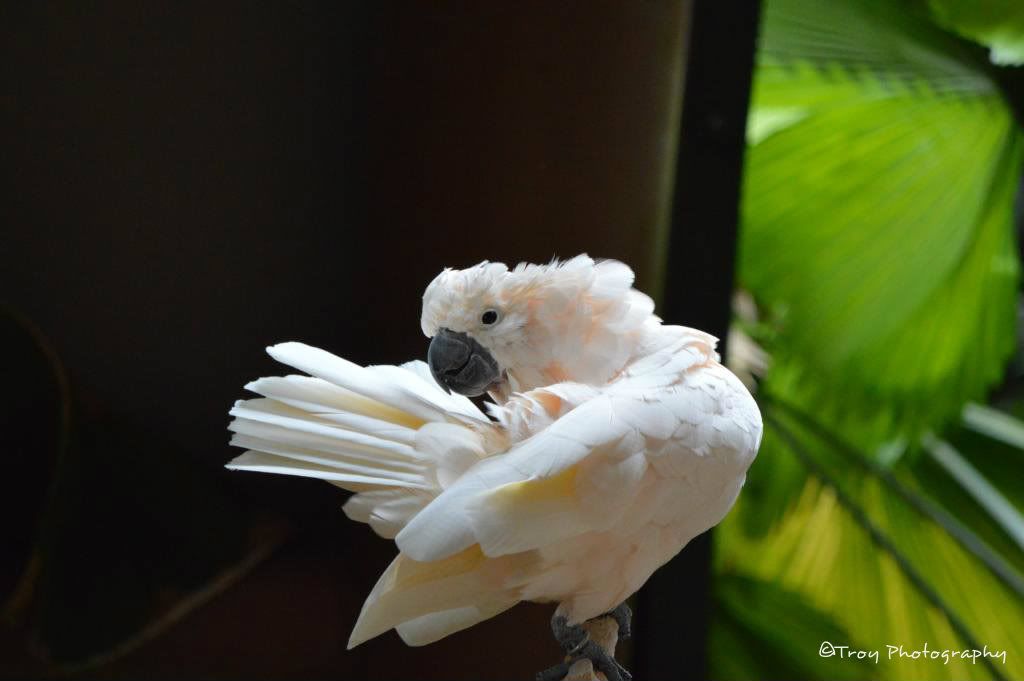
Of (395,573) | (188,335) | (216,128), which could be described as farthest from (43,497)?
(395,573)

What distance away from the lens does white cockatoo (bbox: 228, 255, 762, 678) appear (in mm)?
587

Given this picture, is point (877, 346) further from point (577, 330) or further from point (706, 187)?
point (577, 330)

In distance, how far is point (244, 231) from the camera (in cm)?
108

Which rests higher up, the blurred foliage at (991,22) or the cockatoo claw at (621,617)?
the blurred foliage at (991,22)

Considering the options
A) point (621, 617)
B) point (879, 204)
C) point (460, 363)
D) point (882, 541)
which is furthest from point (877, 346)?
point (460, 363)

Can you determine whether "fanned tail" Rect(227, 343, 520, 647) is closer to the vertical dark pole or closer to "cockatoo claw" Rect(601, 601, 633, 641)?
"cockatoo claw" Rect(601, 601, 633, 641)

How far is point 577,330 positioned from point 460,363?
98 millimetres

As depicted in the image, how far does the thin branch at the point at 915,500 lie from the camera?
1.36 metres

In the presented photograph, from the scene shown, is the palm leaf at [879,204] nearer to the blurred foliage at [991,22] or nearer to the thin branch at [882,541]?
the blurred foliage at [991,22]

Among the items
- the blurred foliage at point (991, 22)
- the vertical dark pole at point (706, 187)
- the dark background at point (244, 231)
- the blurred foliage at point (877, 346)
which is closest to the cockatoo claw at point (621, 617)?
the dark background at point (244, 231)

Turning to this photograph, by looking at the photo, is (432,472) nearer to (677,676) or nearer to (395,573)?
(395,573)

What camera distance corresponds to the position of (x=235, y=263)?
3.59 feet

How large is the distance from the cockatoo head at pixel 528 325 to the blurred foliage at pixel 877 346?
661 mm

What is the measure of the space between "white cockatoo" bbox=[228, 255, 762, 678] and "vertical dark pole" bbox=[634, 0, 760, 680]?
499 mm
